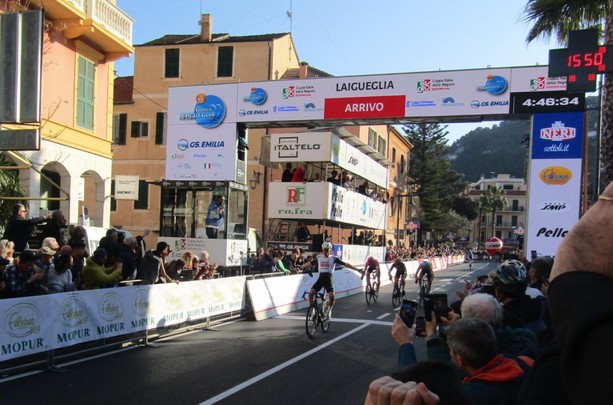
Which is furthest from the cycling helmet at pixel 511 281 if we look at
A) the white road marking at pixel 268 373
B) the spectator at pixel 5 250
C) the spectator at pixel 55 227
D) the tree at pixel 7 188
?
the tree at pixel 7 188

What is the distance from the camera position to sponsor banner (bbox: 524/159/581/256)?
15.3m

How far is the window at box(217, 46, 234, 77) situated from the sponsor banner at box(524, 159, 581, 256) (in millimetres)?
26644

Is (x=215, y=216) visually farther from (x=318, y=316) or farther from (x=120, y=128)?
(x=120, y=128)

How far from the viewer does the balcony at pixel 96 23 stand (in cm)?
1806

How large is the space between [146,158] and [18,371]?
32.7m

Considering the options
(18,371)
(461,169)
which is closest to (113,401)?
(18,371)

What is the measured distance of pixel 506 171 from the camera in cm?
15275

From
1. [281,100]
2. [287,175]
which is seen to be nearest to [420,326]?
[281,100]

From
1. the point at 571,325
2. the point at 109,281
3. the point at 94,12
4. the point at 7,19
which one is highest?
the point at 94,12

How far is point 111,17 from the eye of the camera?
20766 millimetres

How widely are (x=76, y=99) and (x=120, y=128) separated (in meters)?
20.9

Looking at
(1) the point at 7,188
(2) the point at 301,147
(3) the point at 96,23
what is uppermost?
(3) the point at 96,23

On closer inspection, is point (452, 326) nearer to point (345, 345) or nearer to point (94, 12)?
point (345, 345)

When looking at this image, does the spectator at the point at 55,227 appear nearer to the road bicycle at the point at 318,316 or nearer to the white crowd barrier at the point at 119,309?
the white crowd barrier at the point at 119,309
